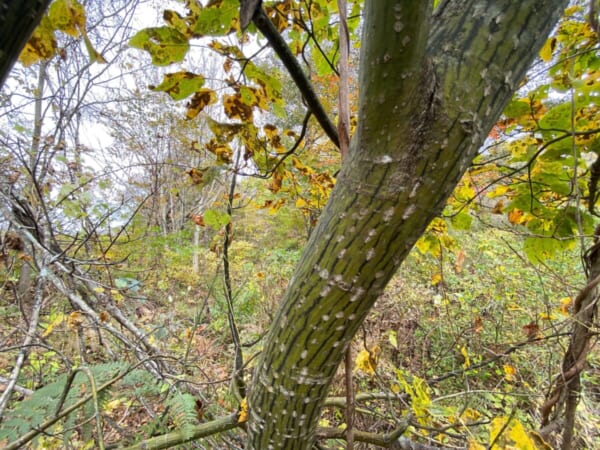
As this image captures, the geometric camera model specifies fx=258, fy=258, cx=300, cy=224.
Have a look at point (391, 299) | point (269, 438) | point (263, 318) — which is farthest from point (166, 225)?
point (269, 438)

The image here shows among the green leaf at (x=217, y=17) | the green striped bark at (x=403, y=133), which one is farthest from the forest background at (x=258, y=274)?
the green striped bark at (x=403, y=133)

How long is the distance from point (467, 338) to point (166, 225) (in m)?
5.77

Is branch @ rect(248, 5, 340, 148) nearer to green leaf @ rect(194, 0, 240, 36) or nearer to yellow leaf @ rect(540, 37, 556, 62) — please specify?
green leaf @ rect(194, 0, 240, 36)

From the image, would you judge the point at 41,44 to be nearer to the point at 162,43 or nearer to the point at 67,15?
the point at 67,15

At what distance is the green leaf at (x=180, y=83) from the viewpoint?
1.61 feet

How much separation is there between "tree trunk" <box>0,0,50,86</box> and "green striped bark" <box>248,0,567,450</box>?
0.29 m

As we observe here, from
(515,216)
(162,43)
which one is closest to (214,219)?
(162,43)

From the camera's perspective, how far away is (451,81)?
28 centimetres

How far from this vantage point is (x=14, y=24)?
0.21m

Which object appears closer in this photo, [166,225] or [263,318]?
[263,318]

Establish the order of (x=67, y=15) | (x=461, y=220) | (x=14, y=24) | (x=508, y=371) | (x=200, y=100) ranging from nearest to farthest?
(x=14, y=24), (x=67, y=15), (x=200, y=100), (x=461, y=220), (x=508, y=371)

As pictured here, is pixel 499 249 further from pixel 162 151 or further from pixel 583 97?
pixel 162 151

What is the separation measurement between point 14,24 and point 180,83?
0.30m

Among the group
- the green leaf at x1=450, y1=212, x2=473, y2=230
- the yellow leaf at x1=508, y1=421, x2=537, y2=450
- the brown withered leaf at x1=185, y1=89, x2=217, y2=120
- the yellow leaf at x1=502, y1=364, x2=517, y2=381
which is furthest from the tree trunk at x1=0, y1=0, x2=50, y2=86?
the yellow leaf at x1=502, y1=364, x2=517, y2=381
